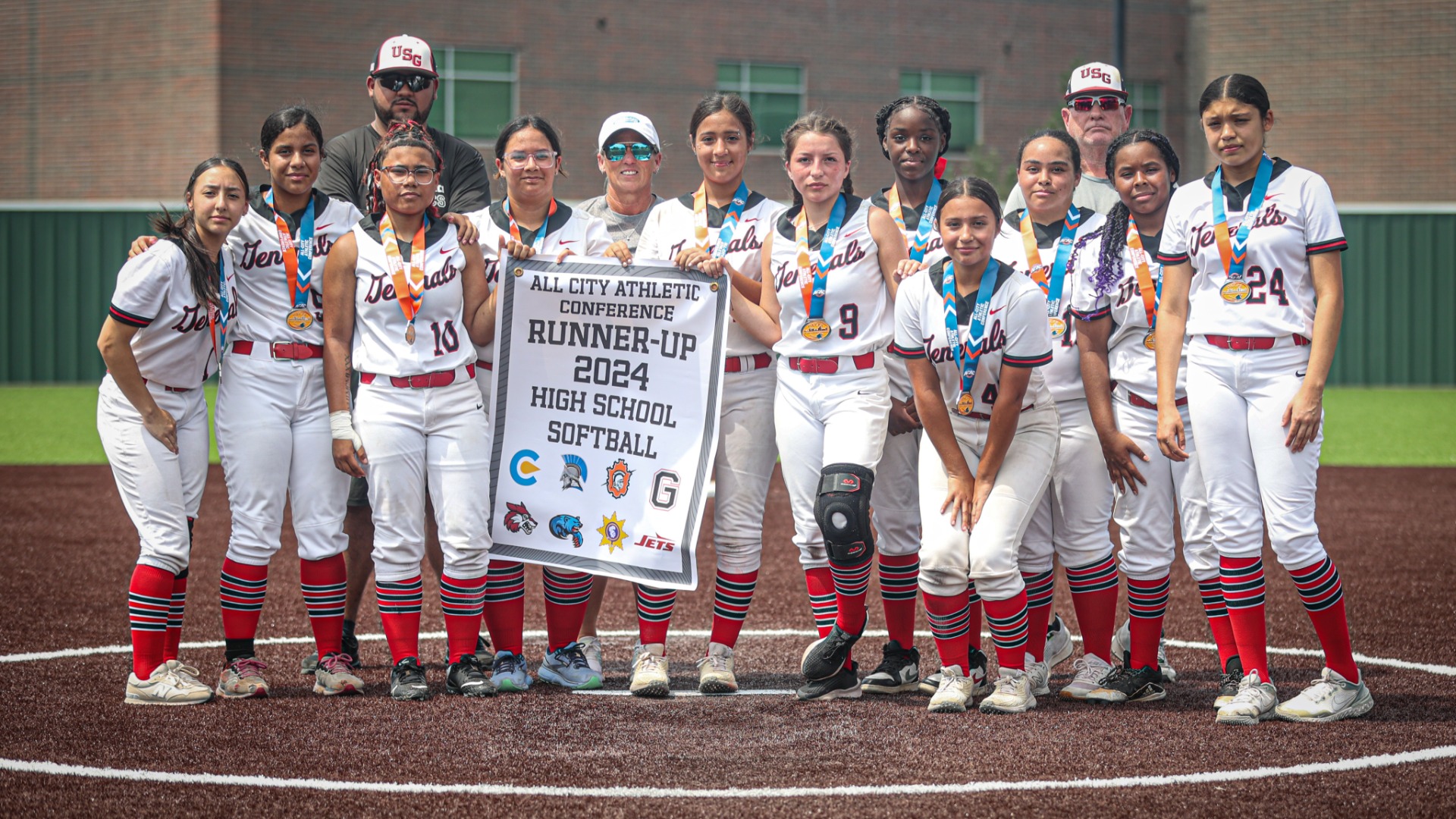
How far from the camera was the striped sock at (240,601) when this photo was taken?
5770 mm

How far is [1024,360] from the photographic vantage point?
17.6ft

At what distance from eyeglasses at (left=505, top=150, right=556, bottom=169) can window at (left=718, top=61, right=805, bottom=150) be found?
20.6m

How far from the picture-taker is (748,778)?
455 cm

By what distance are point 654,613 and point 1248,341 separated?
2603mm

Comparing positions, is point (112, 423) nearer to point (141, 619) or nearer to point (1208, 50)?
point (141, 619)

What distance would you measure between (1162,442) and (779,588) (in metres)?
3.54

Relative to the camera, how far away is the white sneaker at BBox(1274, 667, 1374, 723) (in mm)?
5227

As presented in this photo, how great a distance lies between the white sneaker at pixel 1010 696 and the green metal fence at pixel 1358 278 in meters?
20.9

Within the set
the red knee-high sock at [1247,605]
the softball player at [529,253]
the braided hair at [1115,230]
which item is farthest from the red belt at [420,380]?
the red knee-high sock at [1247,605]

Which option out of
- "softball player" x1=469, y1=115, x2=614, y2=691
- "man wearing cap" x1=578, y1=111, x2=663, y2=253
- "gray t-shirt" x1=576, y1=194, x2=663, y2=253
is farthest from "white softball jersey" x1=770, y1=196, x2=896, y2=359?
"gray t-shirt" x1=576, y1=194, x2=663, y2=253

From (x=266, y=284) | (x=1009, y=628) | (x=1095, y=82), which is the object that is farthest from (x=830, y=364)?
(x=266, y=284)

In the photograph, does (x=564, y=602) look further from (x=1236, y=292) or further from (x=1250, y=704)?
(x=1236, y=292)

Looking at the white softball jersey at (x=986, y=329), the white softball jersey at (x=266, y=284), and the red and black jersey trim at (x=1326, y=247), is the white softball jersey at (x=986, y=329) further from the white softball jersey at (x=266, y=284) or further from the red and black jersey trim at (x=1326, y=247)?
the white softball jersey at (x=266, y=284)

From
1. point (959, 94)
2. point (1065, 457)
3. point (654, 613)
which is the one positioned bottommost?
point (654, 613)
